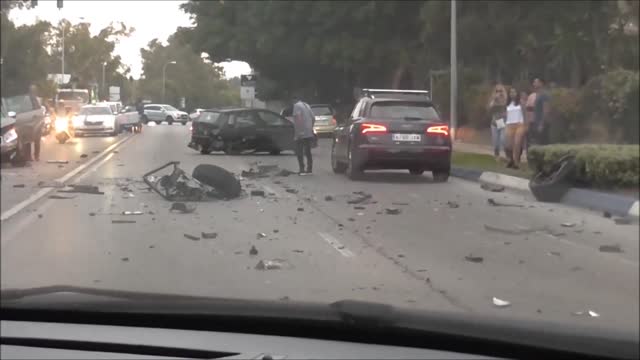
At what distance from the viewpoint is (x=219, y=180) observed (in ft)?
34.1

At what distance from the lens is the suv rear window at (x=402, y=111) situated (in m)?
15.6

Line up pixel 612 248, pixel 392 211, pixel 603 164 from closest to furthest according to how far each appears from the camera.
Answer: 1. pixel 603 164
2. pixel 612 248
3. pixel 392 211

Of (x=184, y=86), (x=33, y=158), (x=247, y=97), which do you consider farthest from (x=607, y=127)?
(x=184, y=86)

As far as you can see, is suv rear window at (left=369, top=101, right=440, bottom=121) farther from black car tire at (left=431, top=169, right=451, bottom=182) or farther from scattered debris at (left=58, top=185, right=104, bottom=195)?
scattered debris at (left=58, top=185, right=104, bottom=195)

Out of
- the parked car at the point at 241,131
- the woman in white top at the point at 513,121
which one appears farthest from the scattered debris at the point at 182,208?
the parked car at the point at 241,131

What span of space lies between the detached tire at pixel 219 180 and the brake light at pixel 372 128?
15.9 feet

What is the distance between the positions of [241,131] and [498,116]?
22.4 ft

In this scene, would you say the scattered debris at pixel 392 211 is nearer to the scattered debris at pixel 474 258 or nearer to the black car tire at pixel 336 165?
the scattered debris at pixel 474 258

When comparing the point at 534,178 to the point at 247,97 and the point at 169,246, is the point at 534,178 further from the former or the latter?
the point at 247,97

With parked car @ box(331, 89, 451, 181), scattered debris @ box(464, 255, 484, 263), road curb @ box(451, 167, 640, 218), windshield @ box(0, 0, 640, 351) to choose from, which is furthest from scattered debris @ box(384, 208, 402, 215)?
road curb @ box(451, 167, 640, 218)

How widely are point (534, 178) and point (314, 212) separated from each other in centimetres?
466

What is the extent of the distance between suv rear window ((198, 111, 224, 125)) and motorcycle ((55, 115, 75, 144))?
56.9 ft

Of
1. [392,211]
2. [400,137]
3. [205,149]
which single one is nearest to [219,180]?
[392,211]

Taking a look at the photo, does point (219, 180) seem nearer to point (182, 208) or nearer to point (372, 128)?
point (182, 208)
